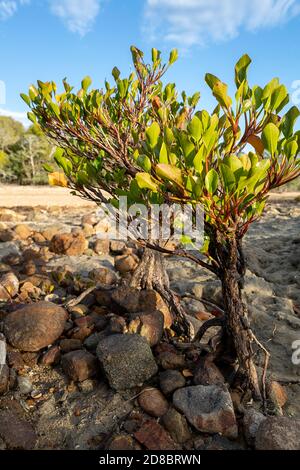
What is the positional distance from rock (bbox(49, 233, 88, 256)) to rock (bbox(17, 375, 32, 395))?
158 inches

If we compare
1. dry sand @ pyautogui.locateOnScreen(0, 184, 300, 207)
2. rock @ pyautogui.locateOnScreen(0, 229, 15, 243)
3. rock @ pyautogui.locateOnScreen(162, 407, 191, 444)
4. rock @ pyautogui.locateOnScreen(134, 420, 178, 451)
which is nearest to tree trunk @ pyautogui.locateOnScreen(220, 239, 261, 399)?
rock @ pyautogui.locateOnScreen(162, 407, 191, 444)

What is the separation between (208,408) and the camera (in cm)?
229

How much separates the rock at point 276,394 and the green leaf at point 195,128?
1.99m

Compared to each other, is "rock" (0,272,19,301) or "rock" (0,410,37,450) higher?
"rock" (0,272,19,301)

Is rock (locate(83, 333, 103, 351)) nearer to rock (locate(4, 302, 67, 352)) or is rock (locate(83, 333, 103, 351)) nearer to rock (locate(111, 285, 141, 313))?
rock (locate(4, 302, 67, 352))

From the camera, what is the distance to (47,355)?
303 cm

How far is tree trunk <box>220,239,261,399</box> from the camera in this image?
2.52 meters

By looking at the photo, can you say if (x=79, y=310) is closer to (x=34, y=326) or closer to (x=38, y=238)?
(x=34, y=326)

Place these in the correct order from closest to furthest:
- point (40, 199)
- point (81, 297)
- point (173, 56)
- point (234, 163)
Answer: point (234, 163), point (173, 56), point (81, 297), point (40, 199)

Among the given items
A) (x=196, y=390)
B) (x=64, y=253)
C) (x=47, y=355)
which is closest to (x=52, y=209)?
(x=64, y=253)

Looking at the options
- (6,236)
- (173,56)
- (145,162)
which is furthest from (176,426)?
(6,236)

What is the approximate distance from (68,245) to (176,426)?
16.4 feet

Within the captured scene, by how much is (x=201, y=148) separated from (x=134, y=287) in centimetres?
274

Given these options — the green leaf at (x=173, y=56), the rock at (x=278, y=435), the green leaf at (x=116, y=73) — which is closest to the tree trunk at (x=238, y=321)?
the rock at (x=278, y=435)
